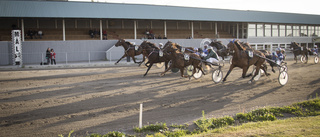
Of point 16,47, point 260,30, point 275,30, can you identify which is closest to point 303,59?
point 260,30

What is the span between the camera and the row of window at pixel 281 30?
146 ft

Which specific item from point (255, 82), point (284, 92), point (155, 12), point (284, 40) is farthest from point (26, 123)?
point (284, 40)

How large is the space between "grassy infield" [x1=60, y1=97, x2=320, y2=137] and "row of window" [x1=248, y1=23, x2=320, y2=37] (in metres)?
38.8

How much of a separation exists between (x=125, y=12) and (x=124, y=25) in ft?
15.2

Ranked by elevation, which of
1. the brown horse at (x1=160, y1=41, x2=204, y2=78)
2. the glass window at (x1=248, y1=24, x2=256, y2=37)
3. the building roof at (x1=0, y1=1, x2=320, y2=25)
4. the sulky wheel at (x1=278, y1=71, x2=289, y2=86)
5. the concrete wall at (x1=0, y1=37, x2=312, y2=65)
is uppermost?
the building roof at (x1=0, y1=1, x2=320, y2=25)

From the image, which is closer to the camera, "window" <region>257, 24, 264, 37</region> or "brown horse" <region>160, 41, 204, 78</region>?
"brown horse" <region>160, 41, 204, 78</region>

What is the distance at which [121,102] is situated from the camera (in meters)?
9.55

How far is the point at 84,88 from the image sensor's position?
41.1 feet

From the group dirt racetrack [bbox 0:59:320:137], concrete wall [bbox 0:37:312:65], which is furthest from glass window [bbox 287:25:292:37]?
dirt racetrack [bbox 0:59:320:137]

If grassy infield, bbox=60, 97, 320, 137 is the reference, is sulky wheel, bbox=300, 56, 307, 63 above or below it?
above

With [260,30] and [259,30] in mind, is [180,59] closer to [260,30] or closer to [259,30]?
[259,30]

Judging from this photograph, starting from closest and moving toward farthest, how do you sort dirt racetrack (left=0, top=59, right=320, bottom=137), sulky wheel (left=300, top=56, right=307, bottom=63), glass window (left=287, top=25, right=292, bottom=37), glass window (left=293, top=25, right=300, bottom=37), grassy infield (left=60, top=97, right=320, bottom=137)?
grassy infield (left=60, top=97, right=320, bottom=137) → dirt racetrack (left=0, top=59, right=320, bottom=137) → sulky wheel (left=300, top=56, right=307, bottom=63) → glass window (left=287, top=25, right=292, bottom=37) → glass window (left=293, top=25, right=300, bottom=37)

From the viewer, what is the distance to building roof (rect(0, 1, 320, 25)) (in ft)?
96.1

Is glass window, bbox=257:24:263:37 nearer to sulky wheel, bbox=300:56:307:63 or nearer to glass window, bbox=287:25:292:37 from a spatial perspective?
glass window, bbox=287:25:292:37
